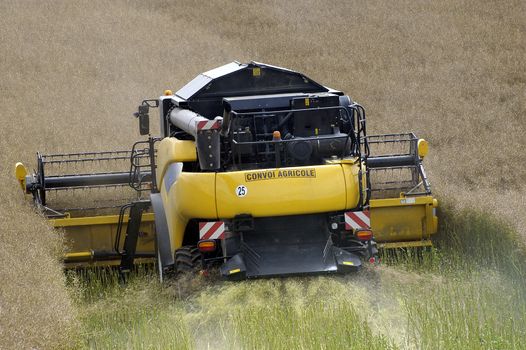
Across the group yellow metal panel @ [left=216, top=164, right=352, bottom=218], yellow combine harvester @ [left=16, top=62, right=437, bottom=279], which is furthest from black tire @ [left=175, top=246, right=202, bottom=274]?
yellow metal panel @ [left=216, top=164, right=352, bottom=218]

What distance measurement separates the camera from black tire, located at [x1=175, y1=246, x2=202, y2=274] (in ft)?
31.8

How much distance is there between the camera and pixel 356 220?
9.70m

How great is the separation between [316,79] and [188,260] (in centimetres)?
1384

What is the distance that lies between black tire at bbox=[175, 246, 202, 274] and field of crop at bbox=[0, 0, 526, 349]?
0.20 m

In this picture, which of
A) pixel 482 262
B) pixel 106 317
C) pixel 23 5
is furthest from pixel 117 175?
pixel 23 5

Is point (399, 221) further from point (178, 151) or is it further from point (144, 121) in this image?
point (144, 121)

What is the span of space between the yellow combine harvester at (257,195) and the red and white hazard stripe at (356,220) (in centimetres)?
1

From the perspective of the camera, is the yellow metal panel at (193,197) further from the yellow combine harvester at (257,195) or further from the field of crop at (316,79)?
the field of crop at (316,79)

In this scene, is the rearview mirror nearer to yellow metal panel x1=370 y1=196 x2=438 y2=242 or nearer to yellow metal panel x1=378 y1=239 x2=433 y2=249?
yellow metal panel x1=370 y1=196 x2=438 y2=242

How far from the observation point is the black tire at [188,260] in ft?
31.8

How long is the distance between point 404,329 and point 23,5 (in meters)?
24.0

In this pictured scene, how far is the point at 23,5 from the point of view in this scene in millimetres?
29609

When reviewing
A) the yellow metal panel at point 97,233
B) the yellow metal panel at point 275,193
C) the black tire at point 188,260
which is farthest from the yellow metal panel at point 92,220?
the yellow metal panel at point 275,193

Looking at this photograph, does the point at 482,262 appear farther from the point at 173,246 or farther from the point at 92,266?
the point at 92,266
